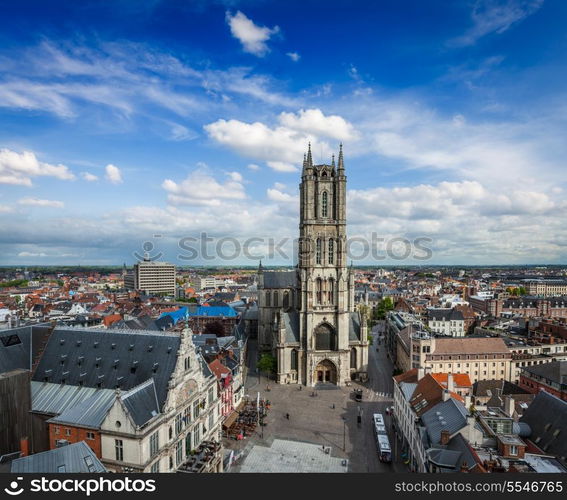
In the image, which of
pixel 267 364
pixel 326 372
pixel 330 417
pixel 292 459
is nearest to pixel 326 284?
pixel 326 372

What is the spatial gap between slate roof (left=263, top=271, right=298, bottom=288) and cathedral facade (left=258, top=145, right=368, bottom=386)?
957 inches

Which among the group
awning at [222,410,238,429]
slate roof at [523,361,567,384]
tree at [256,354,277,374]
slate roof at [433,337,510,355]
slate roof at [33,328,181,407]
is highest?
slate roof at [33,328,181,407]

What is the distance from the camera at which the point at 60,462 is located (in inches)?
1159

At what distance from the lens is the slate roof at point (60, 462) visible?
1098 inches

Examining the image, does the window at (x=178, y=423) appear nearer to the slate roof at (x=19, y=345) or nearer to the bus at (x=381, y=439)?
the slate roof at (x=19, y=345)

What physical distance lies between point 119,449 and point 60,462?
26.8ft

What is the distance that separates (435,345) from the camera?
260 feet

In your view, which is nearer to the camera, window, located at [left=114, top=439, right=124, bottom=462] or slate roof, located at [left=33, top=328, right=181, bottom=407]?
window, located at [left=114, top=439, right=124, bottom=462]

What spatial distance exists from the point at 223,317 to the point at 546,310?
417 ft

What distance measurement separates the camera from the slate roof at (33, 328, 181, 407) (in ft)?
147

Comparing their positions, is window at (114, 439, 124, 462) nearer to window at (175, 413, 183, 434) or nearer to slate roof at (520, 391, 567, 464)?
window at (175, 413, 183, 434)

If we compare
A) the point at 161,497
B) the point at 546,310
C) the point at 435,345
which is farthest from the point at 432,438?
the point at 546,310

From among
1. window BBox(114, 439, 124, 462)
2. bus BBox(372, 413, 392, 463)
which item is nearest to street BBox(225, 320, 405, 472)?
bus BBox(372, 413, 392, 463)

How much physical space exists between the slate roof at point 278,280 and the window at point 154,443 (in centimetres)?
7267
